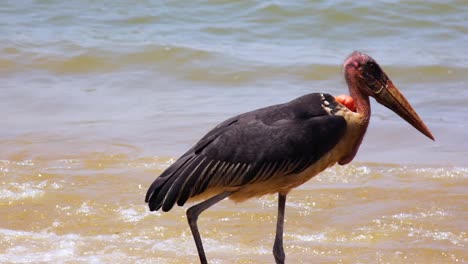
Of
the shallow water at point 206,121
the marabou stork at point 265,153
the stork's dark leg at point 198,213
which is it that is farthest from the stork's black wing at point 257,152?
the shallow water at point 206,121

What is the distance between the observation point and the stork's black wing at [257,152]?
5652mm

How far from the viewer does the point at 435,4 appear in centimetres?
1505

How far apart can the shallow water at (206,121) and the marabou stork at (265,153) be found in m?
0.57

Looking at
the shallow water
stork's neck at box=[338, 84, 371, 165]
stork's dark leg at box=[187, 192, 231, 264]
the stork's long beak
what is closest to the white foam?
the shallow water

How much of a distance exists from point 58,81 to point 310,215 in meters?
5.36

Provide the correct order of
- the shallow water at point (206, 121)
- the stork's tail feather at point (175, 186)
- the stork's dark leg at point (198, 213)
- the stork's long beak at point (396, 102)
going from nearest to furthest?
the stork's tail feather at point (175, 186) → the stork's dark leg at point (198, 213) → the stork's long beak at point (396, 102) → the shallow water at point (206, 121)

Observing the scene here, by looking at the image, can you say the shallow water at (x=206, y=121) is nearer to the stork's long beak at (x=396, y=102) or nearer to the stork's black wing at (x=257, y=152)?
the stork's black wing at (x=257, y=152)

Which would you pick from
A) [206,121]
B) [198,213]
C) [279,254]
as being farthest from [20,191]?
[206,121]

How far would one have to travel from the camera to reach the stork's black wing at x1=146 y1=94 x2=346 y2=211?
565cm

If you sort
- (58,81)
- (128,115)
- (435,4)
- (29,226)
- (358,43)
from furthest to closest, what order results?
(435,4)
(358,43)
(58,81)
(128,115)
(29,226)

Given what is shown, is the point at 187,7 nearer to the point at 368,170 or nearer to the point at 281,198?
the point at 368,170

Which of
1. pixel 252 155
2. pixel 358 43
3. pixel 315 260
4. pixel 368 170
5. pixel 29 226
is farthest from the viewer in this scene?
pixel 358 43

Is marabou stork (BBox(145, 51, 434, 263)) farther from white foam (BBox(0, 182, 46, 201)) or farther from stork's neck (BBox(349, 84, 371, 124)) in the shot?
white foam (BBox(0, 182, 46, 201))

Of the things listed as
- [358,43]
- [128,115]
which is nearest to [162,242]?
[128,115]
